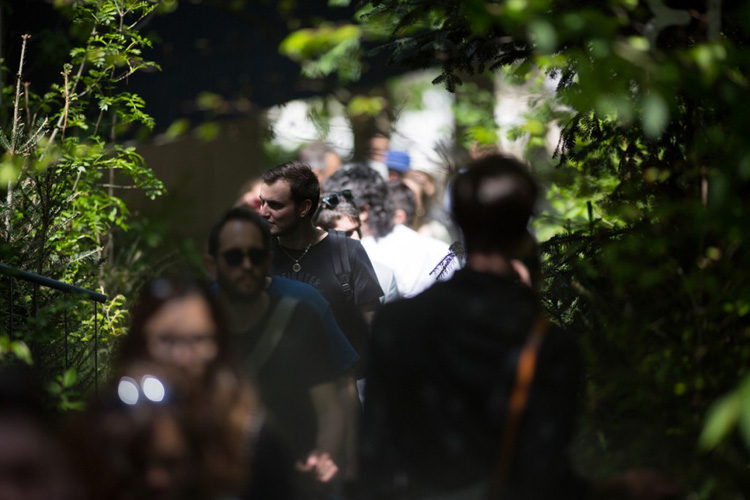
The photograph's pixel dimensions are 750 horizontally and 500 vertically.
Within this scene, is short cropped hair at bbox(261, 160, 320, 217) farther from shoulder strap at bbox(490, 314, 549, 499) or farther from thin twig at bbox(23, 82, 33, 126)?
shoulder strap at bbox(490, 314, 549, 499)

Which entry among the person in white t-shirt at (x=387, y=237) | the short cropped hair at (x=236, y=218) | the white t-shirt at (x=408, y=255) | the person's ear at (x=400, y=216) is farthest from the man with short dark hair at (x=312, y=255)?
the person's ear at (x=400, y=216)

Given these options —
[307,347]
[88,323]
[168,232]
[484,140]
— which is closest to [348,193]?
[484,140]

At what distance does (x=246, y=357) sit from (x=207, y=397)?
784 millimetres

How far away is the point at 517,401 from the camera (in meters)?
2.57

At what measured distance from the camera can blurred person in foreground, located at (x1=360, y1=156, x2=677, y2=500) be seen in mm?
2598

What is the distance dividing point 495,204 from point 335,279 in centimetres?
253

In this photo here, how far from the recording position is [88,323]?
7.09m

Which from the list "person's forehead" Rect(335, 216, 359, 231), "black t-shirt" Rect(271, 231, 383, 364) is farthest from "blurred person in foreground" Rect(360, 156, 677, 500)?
"person's forehead" Rect(335, 216, 359, 231)

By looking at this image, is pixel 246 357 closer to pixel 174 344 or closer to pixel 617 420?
pixel 174 344

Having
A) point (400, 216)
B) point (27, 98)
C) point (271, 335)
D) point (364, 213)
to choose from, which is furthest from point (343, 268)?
point (400, 216)

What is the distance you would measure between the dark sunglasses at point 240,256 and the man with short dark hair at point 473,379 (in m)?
0.94

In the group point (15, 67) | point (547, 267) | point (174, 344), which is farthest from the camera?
point (15, 67)

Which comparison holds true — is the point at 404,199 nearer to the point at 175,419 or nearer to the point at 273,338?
the point at 273,338

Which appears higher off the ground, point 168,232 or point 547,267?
point 547,267
